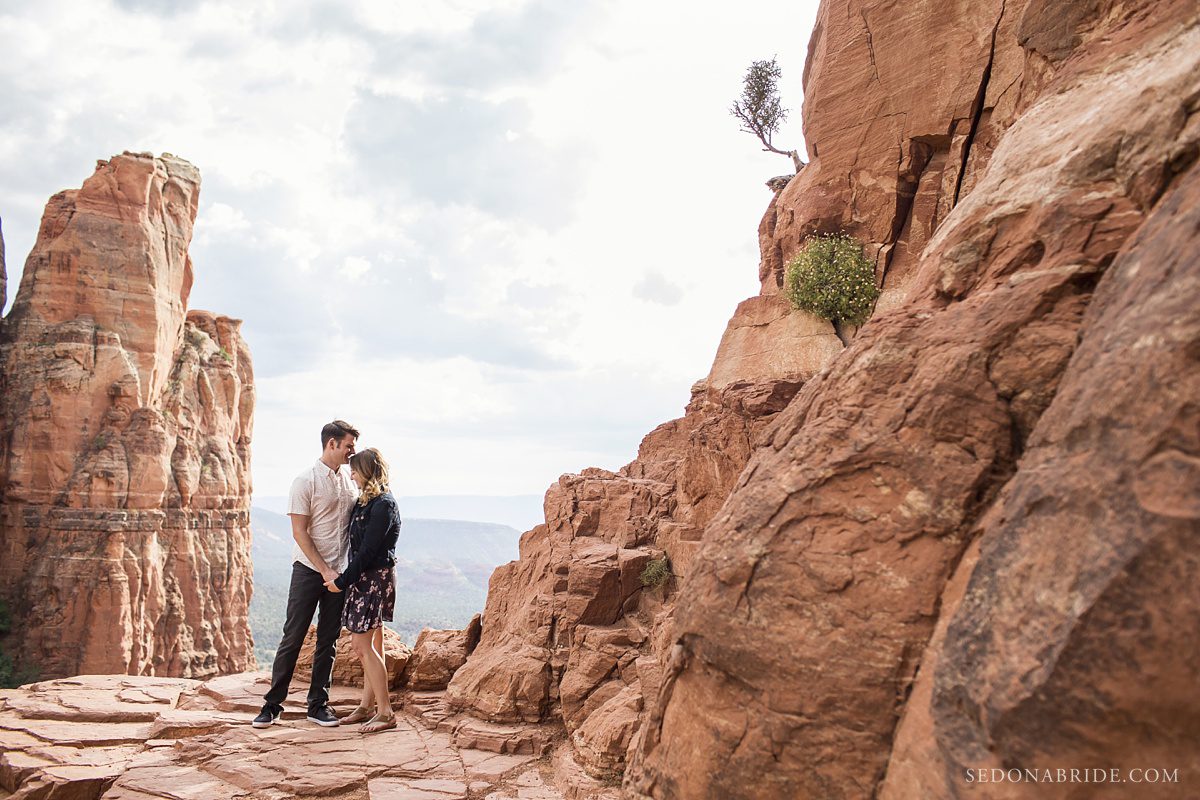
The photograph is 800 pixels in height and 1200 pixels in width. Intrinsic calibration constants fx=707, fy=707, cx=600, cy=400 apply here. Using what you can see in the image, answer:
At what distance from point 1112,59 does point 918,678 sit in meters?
3.54

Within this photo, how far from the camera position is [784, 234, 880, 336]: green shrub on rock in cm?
980

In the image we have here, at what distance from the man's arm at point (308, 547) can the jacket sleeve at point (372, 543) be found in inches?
5.0

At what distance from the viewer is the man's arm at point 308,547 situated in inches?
274

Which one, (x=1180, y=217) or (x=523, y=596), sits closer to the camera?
(x=1180, y=217)

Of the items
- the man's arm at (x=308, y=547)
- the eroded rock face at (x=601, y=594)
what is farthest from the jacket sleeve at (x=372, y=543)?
Result: the eroded rock face at (x=601, y=594)

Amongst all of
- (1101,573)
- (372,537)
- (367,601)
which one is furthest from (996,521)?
(367,601)


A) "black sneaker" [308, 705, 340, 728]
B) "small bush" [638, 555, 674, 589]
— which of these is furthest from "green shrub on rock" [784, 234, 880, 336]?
"black sneaker" [308, 705, 340, 728]

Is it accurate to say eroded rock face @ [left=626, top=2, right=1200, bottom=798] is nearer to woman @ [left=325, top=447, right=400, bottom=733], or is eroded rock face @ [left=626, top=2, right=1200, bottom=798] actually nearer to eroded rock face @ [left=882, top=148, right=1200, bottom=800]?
eroded rock face @ [left=882, top=148, right=1200, bottom=800]

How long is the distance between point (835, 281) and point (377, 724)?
793cm

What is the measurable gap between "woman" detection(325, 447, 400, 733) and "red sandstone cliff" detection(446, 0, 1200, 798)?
3.16 m

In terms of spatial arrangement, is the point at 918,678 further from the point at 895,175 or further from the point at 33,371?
the point at 33,371

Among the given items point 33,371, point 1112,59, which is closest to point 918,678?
point 1112,59

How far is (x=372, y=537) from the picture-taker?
691 cm

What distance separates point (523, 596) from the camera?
8.95 metres
